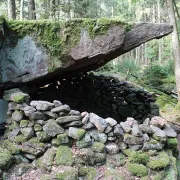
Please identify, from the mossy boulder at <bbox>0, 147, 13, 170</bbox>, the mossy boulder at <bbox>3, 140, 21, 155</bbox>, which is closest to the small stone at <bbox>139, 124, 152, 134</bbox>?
the mossy boulder at <bbox>3, 140, 21, 155</bbox>

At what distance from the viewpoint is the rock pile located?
430 cm

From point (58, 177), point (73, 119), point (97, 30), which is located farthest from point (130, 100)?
point (58, 177)

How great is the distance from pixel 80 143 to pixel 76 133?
19 centimetres

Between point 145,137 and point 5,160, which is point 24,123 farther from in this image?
point 145,137

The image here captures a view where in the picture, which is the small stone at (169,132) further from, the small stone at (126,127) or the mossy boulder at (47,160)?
the mossy boulder at (47,160)

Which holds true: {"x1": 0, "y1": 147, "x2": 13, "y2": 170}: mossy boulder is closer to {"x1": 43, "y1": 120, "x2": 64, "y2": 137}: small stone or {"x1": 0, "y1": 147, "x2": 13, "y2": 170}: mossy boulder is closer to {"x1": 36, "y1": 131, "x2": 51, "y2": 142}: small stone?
{"x1": 36, "y1": 131, "x2": 51, "y2": 142}: small stone

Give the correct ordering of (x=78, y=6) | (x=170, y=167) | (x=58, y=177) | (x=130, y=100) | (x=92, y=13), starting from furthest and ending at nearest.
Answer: (x=92, y=13) → (x=78, y=6) → (x=130, y=100) → (x=170, y=167) → (x=58, y=177)

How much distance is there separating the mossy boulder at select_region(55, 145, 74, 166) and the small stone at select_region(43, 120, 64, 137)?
262mm

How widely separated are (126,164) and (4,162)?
207 cm

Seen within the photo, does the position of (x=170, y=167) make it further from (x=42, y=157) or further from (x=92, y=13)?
(x=92, y=13)

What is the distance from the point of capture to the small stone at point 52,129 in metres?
4.46

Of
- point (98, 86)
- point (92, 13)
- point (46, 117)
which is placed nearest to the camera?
point (46, 117)

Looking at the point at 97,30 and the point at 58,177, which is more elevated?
the point at 97,30

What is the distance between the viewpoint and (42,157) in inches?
174
